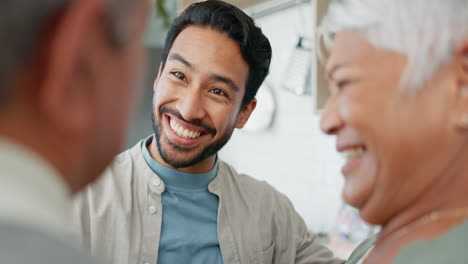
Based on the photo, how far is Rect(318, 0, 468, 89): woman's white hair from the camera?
73 cm

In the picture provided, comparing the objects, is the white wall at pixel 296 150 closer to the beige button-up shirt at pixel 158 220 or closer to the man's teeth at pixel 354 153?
the beige button-up shirt at pixel 158 220

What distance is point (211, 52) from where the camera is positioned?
1.46 m

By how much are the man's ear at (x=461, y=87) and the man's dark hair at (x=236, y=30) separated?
86 cm

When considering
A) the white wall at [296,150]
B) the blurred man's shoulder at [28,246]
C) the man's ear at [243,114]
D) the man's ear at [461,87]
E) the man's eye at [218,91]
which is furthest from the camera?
the white wall at [296,150]

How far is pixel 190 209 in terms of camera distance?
1452mm

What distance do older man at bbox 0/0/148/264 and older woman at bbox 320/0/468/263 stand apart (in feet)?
1.39

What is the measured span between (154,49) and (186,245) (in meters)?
1.43

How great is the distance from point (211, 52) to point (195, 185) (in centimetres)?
41

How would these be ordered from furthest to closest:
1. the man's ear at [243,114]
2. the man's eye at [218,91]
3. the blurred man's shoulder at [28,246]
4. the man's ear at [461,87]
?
the man's ear at [243,114] → the man's eye at [218,91] → the man's ear at [461,87] → the blurred man's shoulder at [28,246]

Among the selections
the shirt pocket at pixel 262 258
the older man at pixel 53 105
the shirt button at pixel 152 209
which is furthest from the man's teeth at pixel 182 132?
the older man at pixel 53 105

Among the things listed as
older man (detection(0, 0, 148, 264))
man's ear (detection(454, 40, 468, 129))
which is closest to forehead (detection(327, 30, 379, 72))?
man's ear (detection(454, 40, 468, 129))

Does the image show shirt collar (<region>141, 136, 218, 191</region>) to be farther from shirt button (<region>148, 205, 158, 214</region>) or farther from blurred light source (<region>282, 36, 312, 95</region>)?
blurred light source (<region>282, 36, 312, 95</region>)

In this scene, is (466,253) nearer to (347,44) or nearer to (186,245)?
(347,44)

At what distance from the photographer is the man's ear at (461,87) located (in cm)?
72
